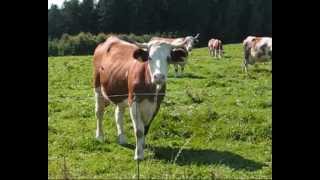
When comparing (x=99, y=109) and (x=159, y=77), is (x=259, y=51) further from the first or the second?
(x=159, y=77)

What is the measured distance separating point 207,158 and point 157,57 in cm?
162

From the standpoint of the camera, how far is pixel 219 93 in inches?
583

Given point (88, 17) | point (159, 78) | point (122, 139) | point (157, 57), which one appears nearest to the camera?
point (159, 78)

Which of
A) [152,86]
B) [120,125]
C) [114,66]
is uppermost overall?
[114,66]

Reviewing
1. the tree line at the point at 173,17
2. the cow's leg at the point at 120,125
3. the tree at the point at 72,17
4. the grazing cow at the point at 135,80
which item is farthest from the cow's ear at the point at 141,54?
the tree at the point at 72,17

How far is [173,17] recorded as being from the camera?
36.8 m

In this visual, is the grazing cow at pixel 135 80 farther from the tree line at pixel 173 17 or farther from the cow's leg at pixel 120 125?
the tree line at pixel 173 17

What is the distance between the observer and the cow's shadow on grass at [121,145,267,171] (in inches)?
299

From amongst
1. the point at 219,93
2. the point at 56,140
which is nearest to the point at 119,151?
the point at 56,140

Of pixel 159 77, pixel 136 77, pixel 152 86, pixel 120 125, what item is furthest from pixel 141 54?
pixel 120 125

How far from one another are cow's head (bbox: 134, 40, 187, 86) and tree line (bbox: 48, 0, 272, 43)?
702 inches

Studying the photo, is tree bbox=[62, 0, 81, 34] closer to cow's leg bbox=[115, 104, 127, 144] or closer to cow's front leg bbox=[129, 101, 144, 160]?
cow's leg bbox=[115, 104, 127, 144]
